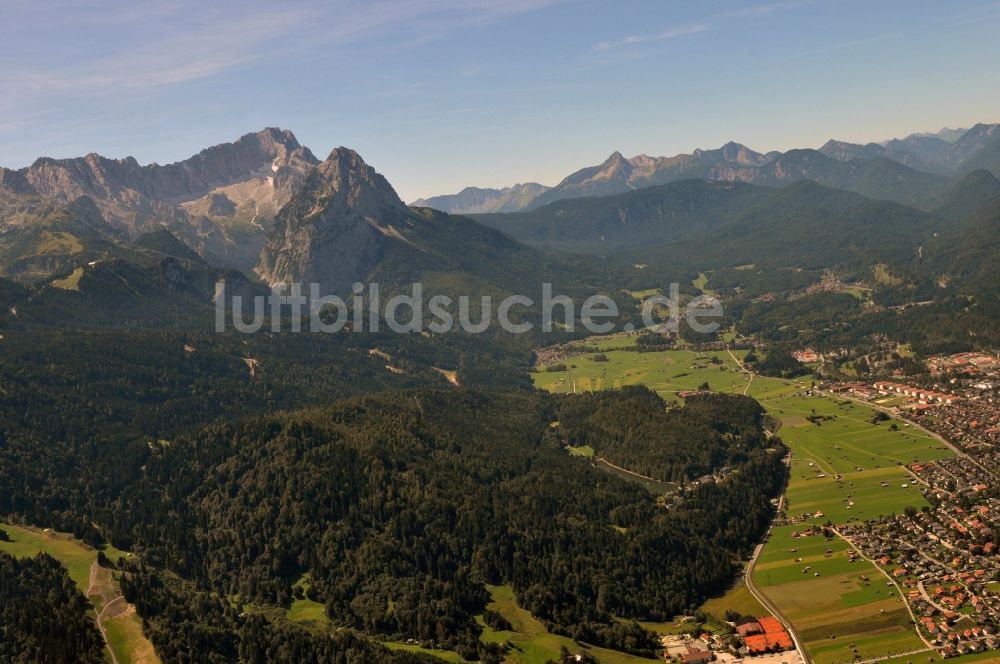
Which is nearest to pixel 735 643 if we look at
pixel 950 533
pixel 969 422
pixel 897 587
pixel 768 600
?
pixel 768 600

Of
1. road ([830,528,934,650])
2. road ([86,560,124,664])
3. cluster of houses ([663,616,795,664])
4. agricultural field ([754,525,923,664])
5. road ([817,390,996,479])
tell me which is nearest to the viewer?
road ([86,560,124,664])

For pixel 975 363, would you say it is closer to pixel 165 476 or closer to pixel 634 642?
pixel 634 642

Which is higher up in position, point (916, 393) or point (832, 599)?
point (916, 393)

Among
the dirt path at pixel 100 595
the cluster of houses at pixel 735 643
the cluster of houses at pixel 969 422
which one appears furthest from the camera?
the cluster of houses at pixel 969 422

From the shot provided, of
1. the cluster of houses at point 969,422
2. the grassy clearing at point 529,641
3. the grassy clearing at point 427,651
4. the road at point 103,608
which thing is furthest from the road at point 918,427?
the road at point 103,608

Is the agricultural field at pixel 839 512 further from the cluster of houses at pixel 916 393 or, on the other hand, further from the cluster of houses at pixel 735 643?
the cluster of houses at pixel 916 393

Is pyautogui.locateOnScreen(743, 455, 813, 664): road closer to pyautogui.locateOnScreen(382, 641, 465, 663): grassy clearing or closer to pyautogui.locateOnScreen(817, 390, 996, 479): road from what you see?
pyautogui.locateOnScreen(817, 390, 996, 479): road

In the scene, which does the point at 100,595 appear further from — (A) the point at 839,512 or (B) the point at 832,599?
(A) the point at 839,512

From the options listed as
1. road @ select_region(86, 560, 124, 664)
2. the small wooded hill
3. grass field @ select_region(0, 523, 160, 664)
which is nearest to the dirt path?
road @ select_region(86, 560, 124, 664)

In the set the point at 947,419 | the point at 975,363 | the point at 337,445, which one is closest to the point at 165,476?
the point at 337,445

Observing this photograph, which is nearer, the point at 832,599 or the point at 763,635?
the point at 763,635

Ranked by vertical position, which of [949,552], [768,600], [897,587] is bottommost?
[768,600]
